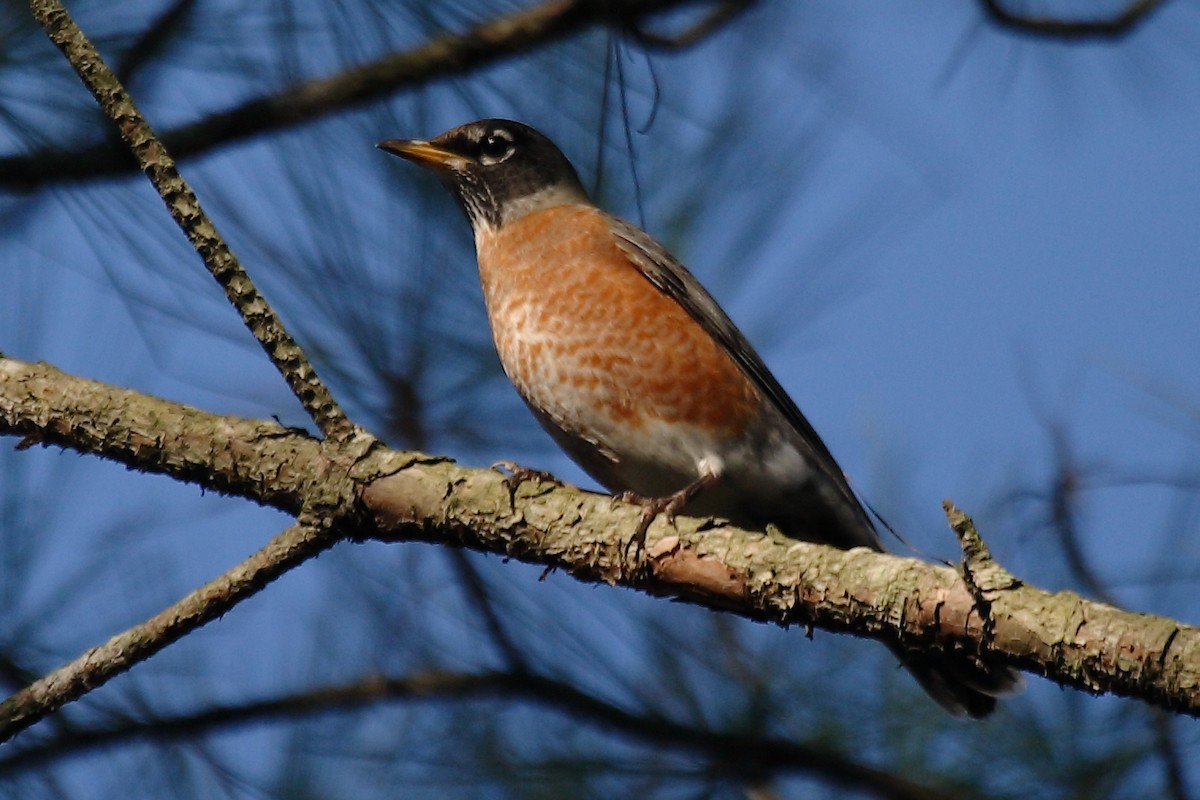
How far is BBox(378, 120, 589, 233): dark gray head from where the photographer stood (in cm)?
429

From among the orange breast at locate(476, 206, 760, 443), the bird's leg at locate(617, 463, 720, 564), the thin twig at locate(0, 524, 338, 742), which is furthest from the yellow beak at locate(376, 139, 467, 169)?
the thin twig at locate(0, 524, 338, 742)

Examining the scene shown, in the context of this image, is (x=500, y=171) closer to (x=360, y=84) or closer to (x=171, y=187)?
(x=360, y=84)

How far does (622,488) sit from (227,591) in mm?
1497

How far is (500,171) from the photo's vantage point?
436cm

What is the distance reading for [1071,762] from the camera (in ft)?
11.1

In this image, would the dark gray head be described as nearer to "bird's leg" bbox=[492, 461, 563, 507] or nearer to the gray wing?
the gray wing

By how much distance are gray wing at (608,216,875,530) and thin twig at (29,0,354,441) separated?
1.53m

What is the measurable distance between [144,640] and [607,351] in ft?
5.17

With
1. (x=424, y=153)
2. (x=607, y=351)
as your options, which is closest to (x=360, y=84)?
(x=424, y=153)

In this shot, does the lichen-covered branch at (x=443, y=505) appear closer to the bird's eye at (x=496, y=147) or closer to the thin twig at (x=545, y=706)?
the thin twig at (x=545, y=706)

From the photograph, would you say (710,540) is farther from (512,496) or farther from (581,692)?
(581,692)

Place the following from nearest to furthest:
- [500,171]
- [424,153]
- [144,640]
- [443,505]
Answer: [144,640] < [443,505] < [424,153] < [500,171]

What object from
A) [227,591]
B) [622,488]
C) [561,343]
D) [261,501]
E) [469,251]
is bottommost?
[227,591]

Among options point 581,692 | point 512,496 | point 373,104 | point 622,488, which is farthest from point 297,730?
point 373,104
